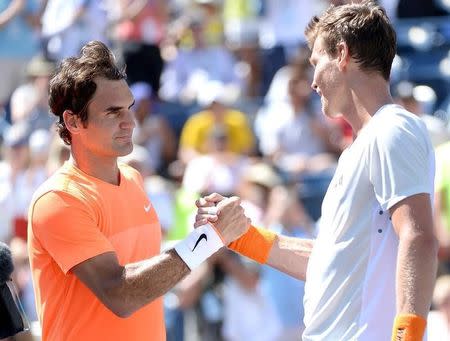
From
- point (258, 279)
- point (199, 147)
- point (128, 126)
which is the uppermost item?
point (128, 126)

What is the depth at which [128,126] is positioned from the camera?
4.01 metres

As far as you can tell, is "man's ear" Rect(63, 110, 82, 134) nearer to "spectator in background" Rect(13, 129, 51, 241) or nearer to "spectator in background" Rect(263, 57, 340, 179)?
"spectator in background" Rect(13, 129, 51, 241)

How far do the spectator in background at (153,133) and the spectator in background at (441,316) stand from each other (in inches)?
153

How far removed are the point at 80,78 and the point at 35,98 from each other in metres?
6.31

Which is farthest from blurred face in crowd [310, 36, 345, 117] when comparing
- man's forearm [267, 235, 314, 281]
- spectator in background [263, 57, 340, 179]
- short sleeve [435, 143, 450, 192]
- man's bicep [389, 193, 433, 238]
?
spectator in background [263, 57, 340, 179]

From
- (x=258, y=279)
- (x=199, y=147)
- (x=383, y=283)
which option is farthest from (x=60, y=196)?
(x=199, y=147)

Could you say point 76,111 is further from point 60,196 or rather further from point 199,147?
point 199,147

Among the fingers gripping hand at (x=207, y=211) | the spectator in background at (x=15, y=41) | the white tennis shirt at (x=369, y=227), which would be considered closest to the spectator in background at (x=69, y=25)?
the spectator in background at (x=15, y=41)

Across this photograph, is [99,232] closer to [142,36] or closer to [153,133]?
[153,133]

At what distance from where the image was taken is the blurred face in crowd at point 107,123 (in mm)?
3982

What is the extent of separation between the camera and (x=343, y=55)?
355cm

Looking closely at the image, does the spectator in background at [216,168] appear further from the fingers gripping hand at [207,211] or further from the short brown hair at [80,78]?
the short brown hair at [80,78]

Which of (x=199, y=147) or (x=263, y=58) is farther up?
(x=263, y=58)

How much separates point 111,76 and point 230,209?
663mm
